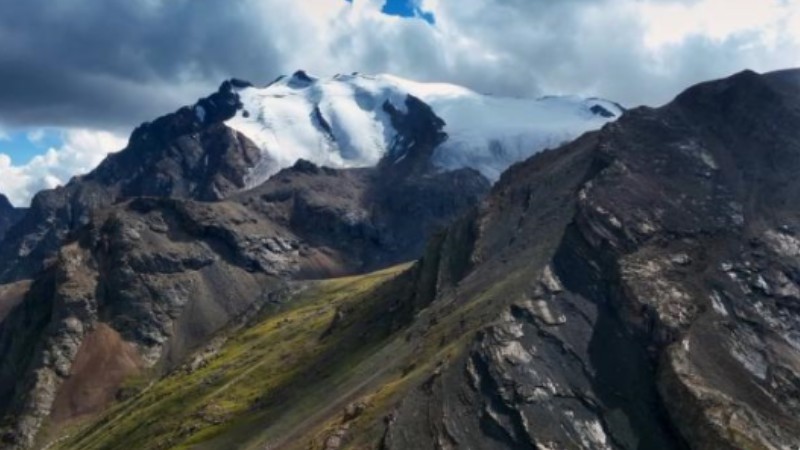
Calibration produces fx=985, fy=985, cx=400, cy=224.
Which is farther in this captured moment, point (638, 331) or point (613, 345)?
point (638, 331)

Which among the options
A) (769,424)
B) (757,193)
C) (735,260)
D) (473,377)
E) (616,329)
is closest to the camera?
(769,424)

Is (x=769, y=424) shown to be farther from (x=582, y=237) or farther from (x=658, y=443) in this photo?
(x=582, y=237)

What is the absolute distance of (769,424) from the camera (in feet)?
470

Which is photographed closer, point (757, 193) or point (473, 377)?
point (473, 377)

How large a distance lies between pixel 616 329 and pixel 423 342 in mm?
36208

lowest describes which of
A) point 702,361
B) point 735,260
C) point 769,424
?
point 769,424

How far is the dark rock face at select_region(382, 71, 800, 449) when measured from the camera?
476 ft

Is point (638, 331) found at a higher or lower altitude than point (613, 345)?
higher

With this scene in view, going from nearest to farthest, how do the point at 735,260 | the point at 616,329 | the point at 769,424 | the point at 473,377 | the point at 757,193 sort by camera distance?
the point at 769,424 < the point at 473,377 < the point at 616,329 < the point at 735,260 < the point at 757,193

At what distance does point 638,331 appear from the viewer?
164375 millimetres

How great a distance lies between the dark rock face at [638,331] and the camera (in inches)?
5709

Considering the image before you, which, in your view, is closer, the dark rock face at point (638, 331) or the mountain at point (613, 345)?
the dark rock face at point (638, 331)

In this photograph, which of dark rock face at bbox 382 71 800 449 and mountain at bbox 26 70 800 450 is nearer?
dark rock face at bbox 382 71 800 449

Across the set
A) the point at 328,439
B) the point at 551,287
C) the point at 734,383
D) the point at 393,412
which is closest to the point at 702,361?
the point at 734,383
